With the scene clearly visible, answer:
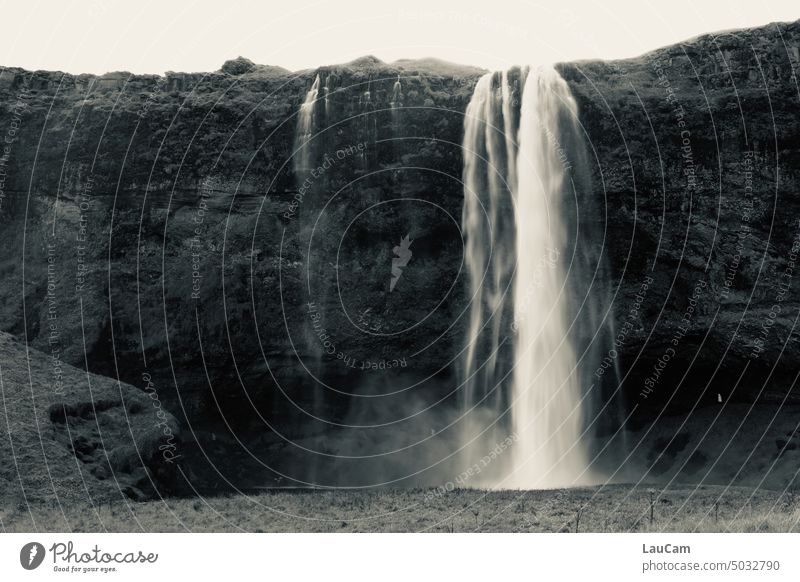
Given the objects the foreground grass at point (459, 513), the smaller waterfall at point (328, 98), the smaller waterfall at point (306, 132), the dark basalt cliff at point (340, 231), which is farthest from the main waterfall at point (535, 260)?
the foreground grass at point (459, 513)

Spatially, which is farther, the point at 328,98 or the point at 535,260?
the point at 328,98

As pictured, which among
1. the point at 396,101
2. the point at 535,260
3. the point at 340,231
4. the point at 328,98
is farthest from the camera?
the point at 340,231

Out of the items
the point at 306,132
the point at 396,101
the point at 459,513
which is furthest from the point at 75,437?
the point at 396,101

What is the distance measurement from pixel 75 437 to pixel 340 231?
13.5 metres

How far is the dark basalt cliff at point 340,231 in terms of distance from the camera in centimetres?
4422

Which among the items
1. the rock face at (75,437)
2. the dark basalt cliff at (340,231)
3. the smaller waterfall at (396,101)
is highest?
the smaller waterfall at (396,101)

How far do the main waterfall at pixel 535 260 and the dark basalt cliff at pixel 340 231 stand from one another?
80cm

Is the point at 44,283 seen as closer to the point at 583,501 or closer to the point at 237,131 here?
the point at 237,131

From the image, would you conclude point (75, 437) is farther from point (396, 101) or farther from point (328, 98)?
point (396, 101)

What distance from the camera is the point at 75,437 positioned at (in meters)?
39.6

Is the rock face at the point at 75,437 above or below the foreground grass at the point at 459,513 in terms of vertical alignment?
above

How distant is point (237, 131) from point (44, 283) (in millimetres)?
10654

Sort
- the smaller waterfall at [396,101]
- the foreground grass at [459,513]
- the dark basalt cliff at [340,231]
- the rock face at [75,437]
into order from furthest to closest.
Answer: the smaller waterfall at [396,101], the dark basalt cliff at [340,231], the rock face at [75,437], the foreground grass at [459,513]

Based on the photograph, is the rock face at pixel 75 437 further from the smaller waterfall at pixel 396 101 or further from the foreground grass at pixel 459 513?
the smaller waterfall at pixel 396 101
